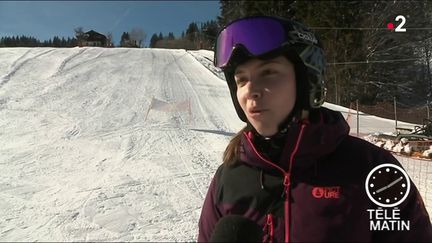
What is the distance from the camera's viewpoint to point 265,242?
1.42 metres

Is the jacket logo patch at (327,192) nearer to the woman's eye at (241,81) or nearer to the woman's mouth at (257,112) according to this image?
the woman's mouth at (257,112)

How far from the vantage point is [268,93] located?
1.47m

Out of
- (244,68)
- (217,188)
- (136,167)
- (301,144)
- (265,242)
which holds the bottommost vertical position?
(136,167)

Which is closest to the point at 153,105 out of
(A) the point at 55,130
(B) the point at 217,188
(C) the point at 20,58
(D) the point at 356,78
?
(A) the point at 55,130

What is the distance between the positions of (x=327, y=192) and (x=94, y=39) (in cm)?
4132

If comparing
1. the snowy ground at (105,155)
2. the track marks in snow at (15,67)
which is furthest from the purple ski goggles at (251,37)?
the track marks in snow at (15,67)

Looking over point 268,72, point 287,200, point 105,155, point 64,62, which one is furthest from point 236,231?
point 64,62

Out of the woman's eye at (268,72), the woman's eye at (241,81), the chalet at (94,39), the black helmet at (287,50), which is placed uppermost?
the chalet at (94,39)

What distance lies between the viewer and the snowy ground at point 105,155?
4.29 meters

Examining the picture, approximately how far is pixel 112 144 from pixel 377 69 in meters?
26.4

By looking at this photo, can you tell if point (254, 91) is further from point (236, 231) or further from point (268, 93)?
point (236, 231)

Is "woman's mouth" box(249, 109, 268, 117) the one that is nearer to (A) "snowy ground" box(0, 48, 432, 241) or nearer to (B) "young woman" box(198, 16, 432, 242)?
(B) "young woman" box(198, 16, 432, 242)

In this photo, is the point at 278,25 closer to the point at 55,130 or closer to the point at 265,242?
the point at 265,242

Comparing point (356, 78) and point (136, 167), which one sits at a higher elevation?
point (356, 78)
